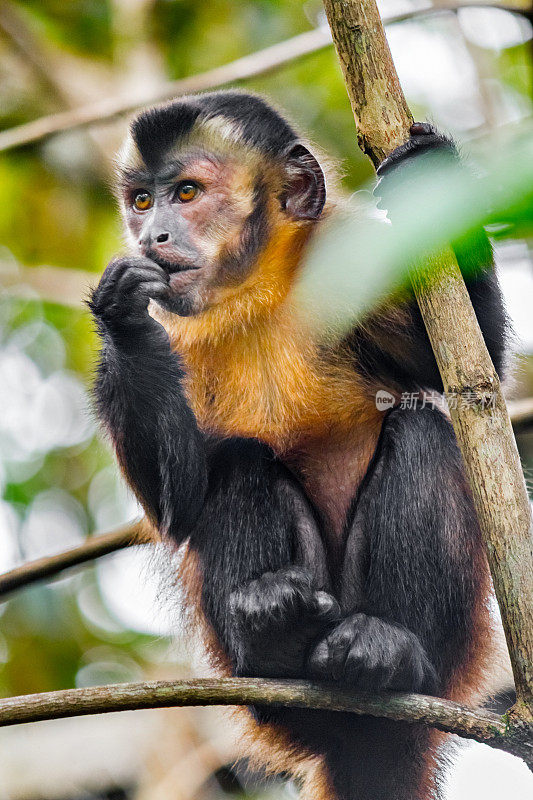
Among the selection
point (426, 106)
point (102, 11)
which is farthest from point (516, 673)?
point (102, 11)

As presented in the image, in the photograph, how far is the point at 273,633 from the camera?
405 cm

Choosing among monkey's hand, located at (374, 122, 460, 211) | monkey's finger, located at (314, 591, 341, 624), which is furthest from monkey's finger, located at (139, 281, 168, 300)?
monkey's finger, located at (314, 591, 341, 624)

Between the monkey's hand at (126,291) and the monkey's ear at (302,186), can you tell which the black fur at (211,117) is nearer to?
the monkey's ear at (302,186)

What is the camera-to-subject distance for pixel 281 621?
4035 mm

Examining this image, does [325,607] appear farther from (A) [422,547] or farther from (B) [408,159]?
(B) [408,159]

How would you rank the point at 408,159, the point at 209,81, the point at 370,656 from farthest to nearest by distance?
the point at 209,81
the point at 370,656
the point at 408,159

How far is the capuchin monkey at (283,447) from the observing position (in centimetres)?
421

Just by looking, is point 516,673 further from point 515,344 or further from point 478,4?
point 478,4

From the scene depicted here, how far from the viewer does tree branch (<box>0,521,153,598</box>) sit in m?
4.98

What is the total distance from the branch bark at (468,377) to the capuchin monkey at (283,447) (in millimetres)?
955

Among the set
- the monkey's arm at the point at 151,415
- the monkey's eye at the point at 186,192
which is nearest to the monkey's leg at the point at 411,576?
the monkey's arm at the point at 151,415

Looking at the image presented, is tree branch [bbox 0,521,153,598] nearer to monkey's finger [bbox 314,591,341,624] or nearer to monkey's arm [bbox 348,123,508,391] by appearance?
monkey's finger [bbox 314,591,341,624]

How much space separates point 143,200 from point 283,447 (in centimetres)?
149

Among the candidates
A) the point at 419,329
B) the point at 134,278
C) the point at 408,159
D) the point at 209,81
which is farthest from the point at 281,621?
the point at 209,81
